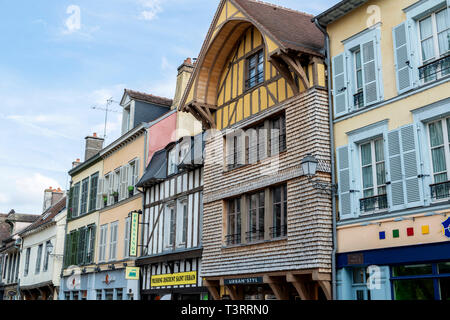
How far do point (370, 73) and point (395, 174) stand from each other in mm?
2302

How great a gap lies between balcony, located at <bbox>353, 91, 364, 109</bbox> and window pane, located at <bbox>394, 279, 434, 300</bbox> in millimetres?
3650

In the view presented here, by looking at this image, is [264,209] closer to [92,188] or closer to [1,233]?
[92,188]

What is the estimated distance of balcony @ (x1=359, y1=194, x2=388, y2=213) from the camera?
9.91m

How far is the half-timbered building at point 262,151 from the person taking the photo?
37.0 ft

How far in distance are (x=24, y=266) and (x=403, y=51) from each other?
89.2 ft

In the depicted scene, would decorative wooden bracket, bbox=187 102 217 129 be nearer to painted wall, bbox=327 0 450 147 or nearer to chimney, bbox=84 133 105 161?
painted wall, bbox=327 0 450 147

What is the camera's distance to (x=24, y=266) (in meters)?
30.7

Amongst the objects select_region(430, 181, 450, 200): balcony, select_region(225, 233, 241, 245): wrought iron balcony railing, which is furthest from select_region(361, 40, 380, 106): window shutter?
select_region(225, 233, 241, 245): wrought iron balcony railing

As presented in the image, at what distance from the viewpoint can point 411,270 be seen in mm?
9336

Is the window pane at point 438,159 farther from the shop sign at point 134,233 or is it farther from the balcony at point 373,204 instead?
the shop sign at point 134,233

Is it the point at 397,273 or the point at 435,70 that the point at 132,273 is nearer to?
the point at 397,273

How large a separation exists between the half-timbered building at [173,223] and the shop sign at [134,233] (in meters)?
0.29

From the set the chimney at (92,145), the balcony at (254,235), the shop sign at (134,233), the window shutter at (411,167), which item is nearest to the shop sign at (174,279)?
the shop sign at (134,233)

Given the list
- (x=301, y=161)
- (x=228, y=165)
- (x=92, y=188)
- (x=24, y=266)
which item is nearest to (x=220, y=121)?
(x=228, y=165)
